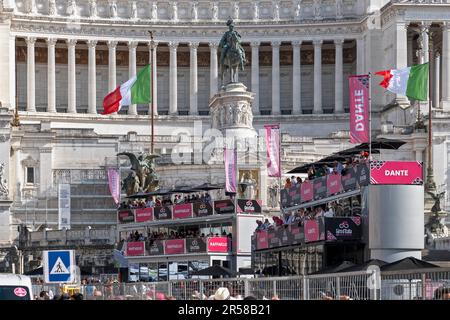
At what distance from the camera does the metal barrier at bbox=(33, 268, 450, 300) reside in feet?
113

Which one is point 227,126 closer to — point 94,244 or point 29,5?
point 94,244

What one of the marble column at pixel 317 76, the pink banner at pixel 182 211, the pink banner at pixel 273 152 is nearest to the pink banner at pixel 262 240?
the pink banner at pixel 182 211

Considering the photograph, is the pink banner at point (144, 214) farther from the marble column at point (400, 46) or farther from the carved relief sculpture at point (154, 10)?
the carved relief sculpture at point (154, 10)

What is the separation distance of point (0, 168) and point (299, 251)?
5098 centimetres

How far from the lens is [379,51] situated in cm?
13788

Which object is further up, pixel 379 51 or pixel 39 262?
pixel 379 51

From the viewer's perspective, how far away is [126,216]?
90.1m

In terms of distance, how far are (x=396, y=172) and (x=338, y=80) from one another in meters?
83.1

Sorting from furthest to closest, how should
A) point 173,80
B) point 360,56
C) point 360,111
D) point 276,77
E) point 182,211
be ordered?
point 276,77, point 173,80, point 360,56, point 182,211, point 360,111

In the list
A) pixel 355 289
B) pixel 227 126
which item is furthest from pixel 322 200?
pixel 227 126

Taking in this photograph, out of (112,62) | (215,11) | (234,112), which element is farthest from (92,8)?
(234,112)

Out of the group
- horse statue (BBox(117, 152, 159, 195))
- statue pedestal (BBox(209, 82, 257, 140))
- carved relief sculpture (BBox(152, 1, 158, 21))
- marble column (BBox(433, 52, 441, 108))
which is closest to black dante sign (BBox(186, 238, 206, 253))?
horse statue (BBox(117, 152, 159, 195))

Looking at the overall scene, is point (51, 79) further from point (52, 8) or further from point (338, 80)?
point (338, 80)

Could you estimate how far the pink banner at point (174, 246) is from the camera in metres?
78.2
